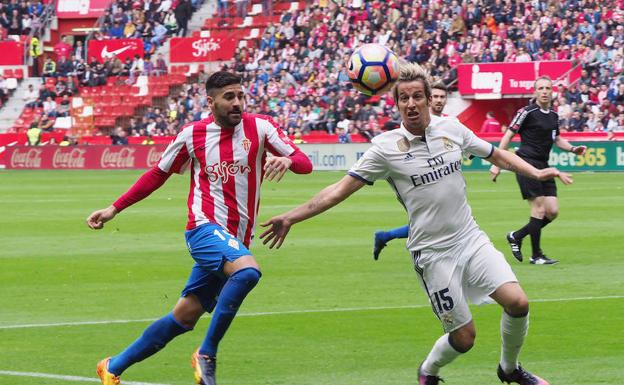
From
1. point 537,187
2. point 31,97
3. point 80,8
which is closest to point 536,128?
point 537,187

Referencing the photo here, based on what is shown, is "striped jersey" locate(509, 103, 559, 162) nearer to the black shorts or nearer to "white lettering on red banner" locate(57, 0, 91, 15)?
the black shorts

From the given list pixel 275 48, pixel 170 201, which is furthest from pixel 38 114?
pixel 170 201

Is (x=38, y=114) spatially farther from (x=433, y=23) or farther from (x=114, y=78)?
(x=433, y=23)

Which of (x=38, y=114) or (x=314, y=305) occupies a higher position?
(x=314, y=305)

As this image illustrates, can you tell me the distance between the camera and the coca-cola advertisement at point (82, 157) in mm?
44656

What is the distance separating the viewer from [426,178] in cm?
748

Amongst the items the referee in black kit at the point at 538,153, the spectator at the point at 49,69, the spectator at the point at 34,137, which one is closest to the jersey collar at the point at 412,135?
the referee in black kit at the point at 538,153

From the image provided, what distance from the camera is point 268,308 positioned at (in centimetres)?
1189

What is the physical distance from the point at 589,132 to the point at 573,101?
10.6ft

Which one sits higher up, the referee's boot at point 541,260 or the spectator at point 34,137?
the referee's boot at point 541,260

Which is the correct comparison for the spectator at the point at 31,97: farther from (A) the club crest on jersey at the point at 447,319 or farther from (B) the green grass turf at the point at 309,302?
Result: (A) the club crest on jersey at the point at 447,319

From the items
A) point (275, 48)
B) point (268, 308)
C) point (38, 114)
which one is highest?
point (268, 308)

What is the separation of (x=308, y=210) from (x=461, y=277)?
987 millimetres

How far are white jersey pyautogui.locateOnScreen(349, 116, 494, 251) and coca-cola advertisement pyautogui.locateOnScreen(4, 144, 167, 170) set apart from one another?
1446 inches
